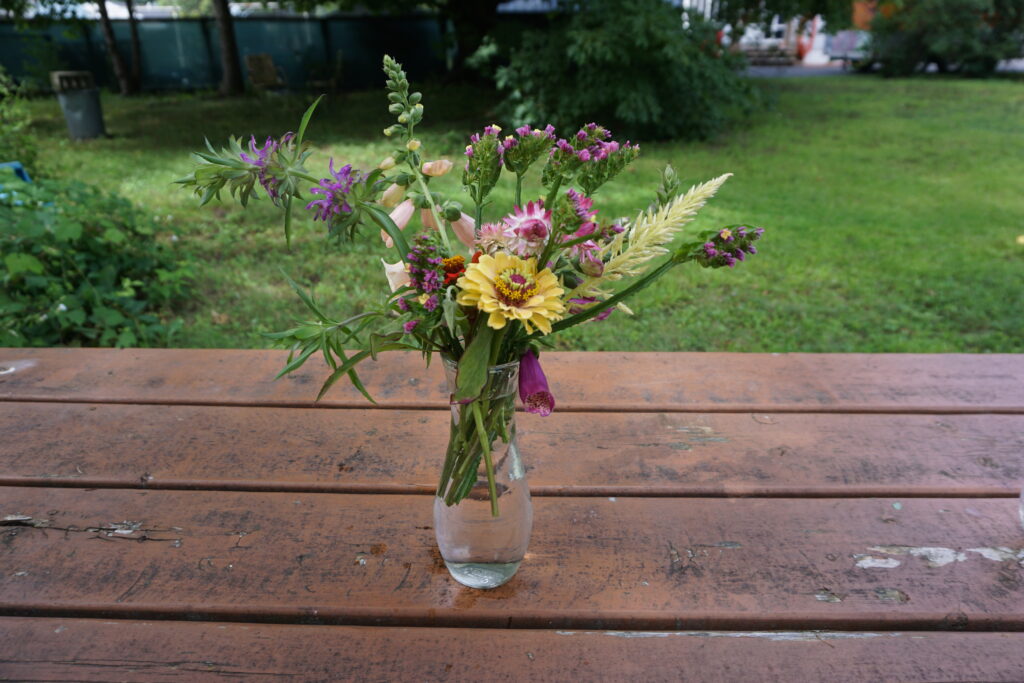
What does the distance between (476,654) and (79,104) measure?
875cm

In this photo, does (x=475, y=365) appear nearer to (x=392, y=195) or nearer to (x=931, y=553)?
(x=392, y=195)

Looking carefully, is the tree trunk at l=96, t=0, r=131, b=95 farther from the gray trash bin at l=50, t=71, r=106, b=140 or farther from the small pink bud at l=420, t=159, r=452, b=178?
the small pink bud at l=420, t=159, r=452, b=178

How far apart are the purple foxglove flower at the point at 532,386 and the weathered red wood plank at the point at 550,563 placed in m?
0.28

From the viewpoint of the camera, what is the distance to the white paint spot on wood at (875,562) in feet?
3.36

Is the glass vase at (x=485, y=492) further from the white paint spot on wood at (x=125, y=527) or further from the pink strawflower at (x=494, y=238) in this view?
the white paint spot on wood at (x=125, y=527)

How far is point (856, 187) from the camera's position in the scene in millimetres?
5762

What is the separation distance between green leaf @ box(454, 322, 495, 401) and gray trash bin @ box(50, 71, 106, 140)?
8710 millimetres

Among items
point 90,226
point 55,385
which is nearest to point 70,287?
point 90,226

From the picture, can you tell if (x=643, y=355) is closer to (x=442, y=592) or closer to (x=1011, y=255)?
(x=442, y=592)

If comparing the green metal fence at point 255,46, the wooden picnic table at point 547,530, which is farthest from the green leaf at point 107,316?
the green metal fence at point 255,46

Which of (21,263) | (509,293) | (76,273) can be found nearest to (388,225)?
(509,293)

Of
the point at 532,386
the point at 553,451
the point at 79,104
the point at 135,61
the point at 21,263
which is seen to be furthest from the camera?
the point at 135,61

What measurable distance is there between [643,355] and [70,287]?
2505 mm

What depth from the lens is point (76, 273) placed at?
10.3 feet
